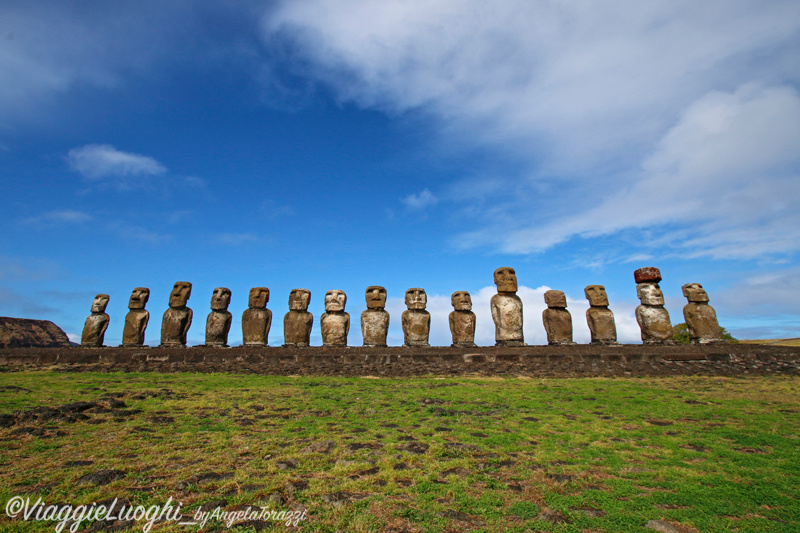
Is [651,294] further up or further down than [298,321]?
further up

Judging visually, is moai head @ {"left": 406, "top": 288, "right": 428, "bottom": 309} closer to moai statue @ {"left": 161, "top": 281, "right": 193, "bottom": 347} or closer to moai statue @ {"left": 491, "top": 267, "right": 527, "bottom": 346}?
moai statue @ {"left": 491, "top": 267, "right": 527, "bottom": 346}

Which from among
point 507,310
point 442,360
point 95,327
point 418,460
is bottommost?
point 418,460

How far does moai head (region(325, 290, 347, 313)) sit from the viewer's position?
45.3 feet

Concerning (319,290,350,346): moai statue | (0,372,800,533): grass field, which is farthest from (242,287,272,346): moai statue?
(0,372,800,533): grass field

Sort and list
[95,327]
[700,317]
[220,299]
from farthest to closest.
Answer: [95,327]
[220,299]
[700,317]

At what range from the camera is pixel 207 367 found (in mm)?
12125

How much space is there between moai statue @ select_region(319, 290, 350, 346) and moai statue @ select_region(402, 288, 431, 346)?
203cm

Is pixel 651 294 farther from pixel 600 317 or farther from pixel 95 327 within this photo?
pixel 95 327

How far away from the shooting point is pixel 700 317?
1368 centimetres

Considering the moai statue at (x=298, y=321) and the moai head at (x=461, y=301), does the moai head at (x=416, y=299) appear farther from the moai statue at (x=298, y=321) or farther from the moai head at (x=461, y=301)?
the moai statue at (x=298, y=321)

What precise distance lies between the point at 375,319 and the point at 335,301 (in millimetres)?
1587

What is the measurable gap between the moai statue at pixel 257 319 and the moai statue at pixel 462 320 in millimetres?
6306

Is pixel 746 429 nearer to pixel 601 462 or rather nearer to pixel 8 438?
pixel 601 462

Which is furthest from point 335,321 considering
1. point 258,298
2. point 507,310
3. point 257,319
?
point 507,310
